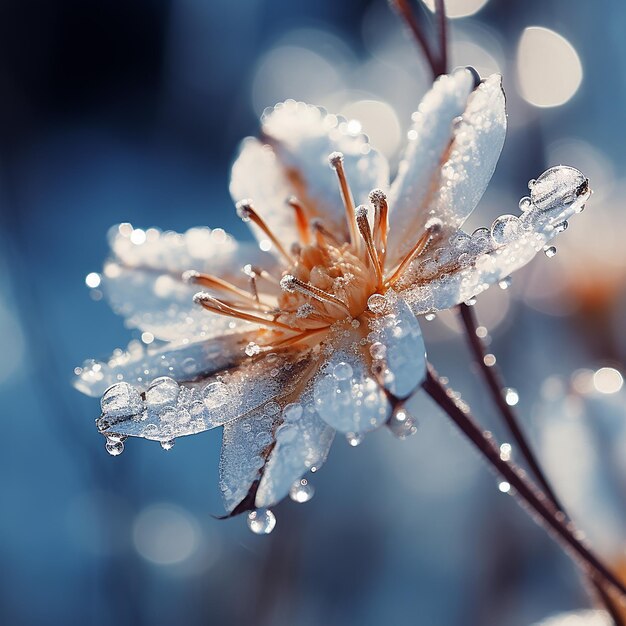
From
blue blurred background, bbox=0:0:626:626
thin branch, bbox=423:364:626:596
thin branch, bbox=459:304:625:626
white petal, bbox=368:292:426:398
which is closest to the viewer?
white petal, bbox=368:292:426:398

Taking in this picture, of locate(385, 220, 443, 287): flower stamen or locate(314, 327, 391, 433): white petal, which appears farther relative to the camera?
locate(385, 220, 443, 287): flower stamen

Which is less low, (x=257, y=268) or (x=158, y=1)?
(x=158, y=1)

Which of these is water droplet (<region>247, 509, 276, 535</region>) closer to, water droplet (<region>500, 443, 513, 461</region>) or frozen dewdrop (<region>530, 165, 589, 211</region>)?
water droplet (<region>500, 443, 513, 461</region>)

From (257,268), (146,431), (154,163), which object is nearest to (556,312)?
(257,268)

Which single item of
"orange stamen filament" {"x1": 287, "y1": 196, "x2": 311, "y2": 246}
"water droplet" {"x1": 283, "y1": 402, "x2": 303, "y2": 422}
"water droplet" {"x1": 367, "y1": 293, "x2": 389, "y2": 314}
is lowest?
"water droplet" {"x1": 283, "y1": 402, "x2": 303, "y2": 422}

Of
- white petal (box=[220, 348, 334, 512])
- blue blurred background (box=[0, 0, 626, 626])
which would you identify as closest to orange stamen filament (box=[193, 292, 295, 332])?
white petal (box=[220, 348, 334, 512])

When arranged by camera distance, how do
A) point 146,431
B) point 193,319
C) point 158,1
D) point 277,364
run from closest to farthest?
point 146,431
point 277,364
point 193,319
point 158,1

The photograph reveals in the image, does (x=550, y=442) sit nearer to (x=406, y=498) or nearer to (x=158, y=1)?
(x=406, y=498)

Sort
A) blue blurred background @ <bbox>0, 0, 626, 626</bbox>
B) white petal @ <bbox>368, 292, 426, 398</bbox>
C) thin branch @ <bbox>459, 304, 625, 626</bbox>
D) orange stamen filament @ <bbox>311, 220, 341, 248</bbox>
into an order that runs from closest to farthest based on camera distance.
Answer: white petal @ <bbox>368, 292, 426, 398</bbox>
thin branch @ <bbox>459, 304, 625, 626</bbox>
orange stamen filament @ <bbox>311, 220, 341, 248</bbox>
blue blurred background @ <bbox>0, 0, 626, 626</bbox>

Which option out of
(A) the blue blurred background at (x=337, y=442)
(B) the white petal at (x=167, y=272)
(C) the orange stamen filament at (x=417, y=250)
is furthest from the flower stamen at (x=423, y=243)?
(A) the blue blurred background at (x=337, y=442)
